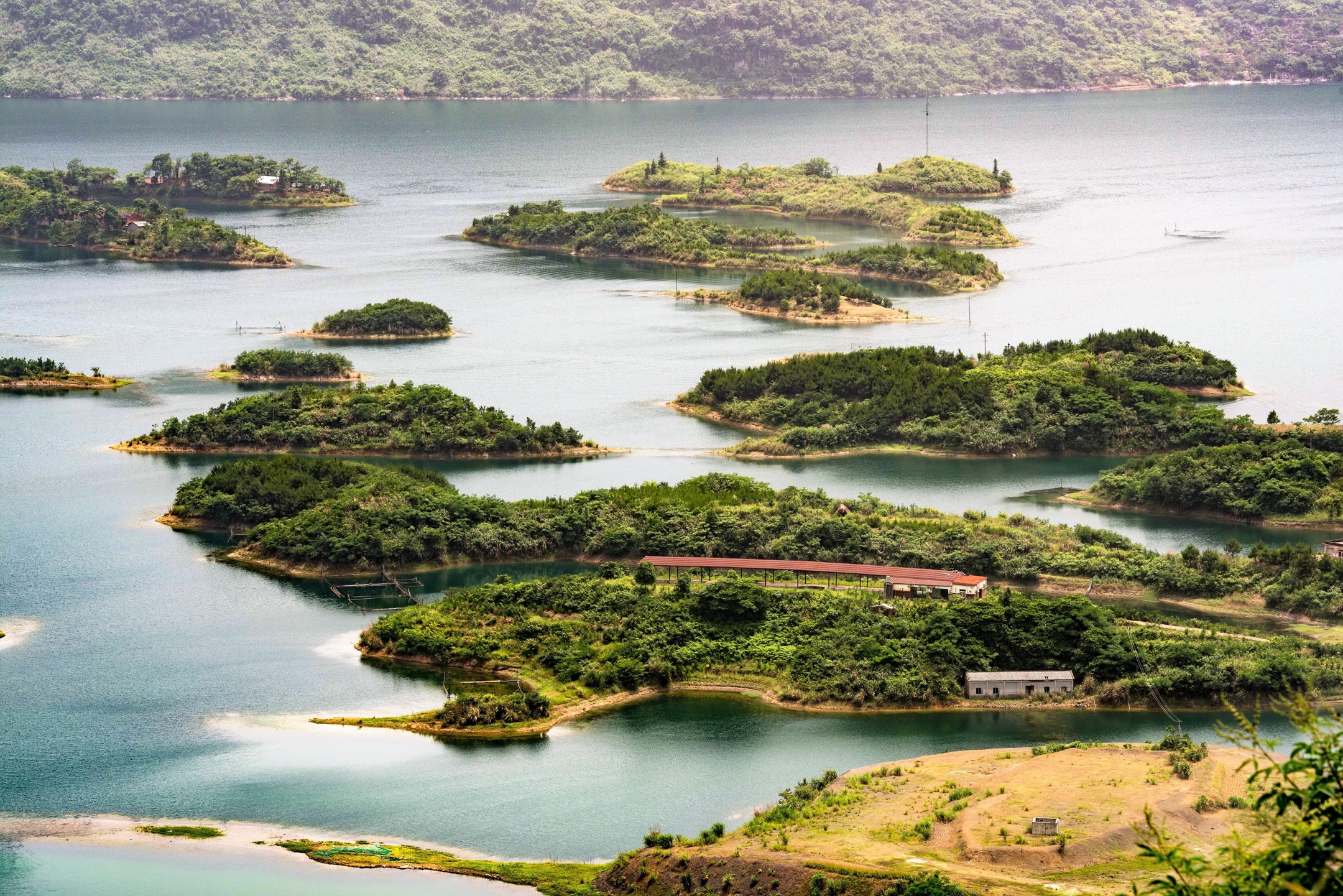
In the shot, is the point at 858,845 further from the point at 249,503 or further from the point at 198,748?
the point at 249,503

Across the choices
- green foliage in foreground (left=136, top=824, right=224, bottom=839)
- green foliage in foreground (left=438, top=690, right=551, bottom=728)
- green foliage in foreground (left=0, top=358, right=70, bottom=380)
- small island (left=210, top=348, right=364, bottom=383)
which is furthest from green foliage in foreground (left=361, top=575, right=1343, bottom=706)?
green foliage in foreground (left=0, top=358, right=70, bottom=380)

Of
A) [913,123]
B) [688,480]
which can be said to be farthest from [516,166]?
[688,480]

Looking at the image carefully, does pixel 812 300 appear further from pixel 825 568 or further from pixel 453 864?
pixel 453 864

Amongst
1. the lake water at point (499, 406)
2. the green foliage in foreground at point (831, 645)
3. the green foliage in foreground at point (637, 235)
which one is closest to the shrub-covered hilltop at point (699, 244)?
the green foliage in foreground at point (637, 235)

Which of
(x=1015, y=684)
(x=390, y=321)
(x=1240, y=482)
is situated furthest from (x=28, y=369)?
(x=1240, y=482)

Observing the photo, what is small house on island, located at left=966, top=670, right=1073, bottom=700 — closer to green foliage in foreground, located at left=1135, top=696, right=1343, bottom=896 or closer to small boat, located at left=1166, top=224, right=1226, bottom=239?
green foliage in foreground, located at left=1135, top=696, right=1343, bottom=896

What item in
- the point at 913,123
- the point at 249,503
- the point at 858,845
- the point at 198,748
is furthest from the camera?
the point at 913,123
